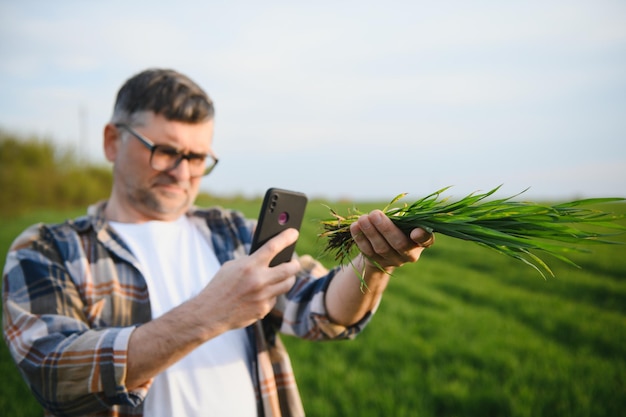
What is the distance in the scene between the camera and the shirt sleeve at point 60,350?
1.58 meters

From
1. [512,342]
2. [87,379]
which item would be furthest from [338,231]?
[512,342]

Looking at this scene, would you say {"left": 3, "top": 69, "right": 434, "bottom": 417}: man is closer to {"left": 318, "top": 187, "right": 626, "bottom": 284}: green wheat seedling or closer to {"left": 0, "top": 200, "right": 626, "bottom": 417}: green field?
{"left": 318, "top": 187, "right": 626, "bottom": 284}: green wheat seedling

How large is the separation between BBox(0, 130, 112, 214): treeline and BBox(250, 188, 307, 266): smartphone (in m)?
28.8

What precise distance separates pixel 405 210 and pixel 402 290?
7357 mm

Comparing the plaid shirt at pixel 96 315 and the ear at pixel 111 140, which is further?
the ear at pixel 111 140

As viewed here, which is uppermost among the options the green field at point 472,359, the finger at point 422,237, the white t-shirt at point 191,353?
the finger at point 422,237

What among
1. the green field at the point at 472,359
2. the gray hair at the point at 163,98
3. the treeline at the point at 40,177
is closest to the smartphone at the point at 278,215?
the green field at the point at 472,359

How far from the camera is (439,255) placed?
1337 centimetres

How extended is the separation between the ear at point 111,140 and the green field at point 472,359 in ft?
3.74

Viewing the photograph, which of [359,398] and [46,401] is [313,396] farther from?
[46,401]

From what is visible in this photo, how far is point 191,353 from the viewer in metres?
1.90

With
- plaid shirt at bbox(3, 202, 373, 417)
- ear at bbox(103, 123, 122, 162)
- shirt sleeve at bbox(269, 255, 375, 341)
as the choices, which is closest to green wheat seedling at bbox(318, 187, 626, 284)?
shirt sleeve at bbox(269, 255, 375, 341)

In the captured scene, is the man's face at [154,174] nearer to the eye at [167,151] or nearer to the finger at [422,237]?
the eye at [167,151]

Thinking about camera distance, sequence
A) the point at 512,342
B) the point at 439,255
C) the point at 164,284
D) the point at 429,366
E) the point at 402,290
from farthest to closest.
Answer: the point at 439,255 < the point at 402,290 < the point at 512,342 < the point at 429,366 < the point at 164,284
